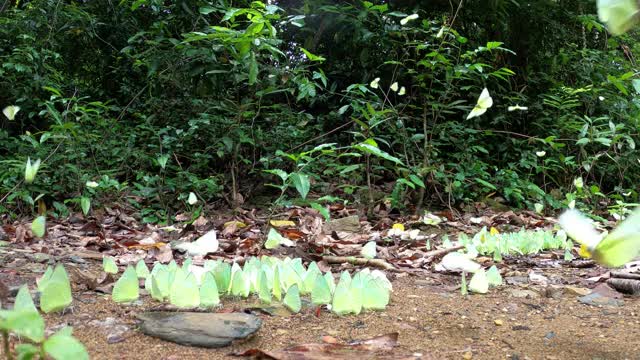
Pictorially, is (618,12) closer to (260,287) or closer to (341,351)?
(341,351)

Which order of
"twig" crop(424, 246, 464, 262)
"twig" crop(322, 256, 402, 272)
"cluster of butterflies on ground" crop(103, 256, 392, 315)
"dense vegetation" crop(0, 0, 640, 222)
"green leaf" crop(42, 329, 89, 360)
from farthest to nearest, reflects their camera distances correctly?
"dense vegetation" crop(0, 0, 640, 222), "twig" crop(424, 246, 464, 262), "twig" crop(322, 256, 402, 272), "cluster of butterflies on ground" crop(103, 256, 392, 315), "green leaf" crop(42, 329, 89, 360)

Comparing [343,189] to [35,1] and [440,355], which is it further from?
[35,1]

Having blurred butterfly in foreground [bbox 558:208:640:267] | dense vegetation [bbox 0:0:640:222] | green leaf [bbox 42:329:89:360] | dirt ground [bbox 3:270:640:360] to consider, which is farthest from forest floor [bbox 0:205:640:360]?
dense vegetation [bbox 0:0:640:222]

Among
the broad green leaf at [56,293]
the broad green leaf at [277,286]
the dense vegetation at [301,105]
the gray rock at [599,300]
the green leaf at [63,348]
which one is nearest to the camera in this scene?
the green leaf at [63,348]

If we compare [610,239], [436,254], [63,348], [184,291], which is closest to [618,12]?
[610,239]

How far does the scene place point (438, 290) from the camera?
5.47 feet

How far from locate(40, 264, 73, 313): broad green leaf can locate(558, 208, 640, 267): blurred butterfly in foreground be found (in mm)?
1002

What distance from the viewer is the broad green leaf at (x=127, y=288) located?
1.26 metres

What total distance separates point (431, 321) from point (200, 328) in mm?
568

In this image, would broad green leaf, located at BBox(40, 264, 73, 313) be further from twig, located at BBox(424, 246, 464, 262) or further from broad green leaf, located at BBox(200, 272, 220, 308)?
twig, located at BBox(424, 246, 464, 262)

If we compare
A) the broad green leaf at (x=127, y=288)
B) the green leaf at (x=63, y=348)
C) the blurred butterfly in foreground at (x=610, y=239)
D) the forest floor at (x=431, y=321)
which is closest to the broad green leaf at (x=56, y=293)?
the forest floor at (x=431, y=321)

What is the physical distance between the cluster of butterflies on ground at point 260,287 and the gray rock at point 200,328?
0.09m

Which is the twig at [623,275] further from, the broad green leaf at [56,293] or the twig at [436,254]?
the broad green leaf at [56,293]

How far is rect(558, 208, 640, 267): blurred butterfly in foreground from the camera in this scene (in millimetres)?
367
